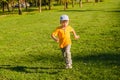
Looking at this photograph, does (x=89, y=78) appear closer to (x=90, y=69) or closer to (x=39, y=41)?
(x=90, y=69)

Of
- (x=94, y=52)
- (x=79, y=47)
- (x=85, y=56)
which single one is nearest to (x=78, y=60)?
(x=85, y=56)

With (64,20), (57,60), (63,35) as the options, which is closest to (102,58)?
(57,60)

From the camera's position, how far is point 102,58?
13.9 metres

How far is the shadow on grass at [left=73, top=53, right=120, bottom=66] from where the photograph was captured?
13.1 meters

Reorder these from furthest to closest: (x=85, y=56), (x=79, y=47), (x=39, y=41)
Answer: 1. (x=39, y=41)
2. (x=79, y=47)
3. (x=85, y=56)

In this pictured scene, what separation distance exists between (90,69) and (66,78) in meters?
1.41

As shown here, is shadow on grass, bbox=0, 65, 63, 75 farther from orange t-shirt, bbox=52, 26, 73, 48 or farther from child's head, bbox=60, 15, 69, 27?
child's head, bbox=60, 15, 69, 27

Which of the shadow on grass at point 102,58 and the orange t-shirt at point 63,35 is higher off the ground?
the orange t-shirt at point 63,35

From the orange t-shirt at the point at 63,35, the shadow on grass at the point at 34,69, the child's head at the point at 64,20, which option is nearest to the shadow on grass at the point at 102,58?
the shadow on grass at the point at 34,69

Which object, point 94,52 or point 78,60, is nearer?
point 78,60

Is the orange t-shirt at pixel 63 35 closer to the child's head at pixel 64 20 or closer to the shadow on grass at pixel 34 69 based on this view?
the child's head at pixel 64 20

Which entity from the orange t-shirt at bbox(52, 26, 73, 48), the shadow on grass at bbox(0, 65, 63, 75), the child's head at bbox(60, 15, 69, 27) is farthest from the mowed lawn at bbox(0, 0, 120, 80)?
the child's head at bbox(60, 15, 69, 27)

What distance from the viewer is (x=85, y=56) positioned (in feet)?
48.1

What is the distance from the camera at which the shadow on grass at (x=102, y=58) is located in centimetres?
1314
